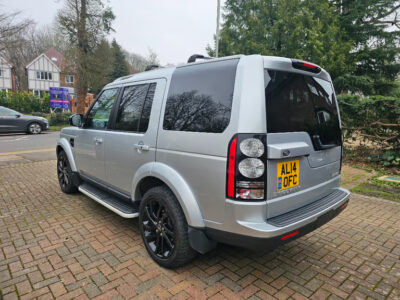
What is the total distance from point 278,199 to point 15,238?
10.4 feet

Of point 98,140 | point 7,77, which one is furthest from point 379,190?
point 7,77

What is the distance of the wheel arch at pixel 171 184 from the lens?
2236 millimetres

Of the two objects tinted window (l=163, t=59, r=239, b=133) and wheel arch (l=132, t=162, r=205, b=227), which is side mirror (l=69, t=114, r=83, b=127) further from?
tinted window (l=163, t=59, r=239, b=133)

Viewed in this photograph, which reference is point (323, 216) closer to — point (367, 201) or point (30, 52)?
point (367, 201)

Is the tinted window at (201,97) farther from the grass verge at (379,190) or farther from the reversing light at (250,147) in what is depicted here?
the grass verge at (379,190)

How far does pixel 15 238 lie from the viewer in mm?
3203

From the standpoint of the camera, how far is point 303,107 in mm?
2375

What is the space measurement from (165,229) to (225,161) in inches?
40.4

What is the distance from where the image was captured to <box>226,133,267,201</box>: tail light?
6.36 ft

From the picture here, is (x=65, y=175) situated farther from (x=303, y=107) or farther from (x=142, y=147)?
(x=303, y=107)

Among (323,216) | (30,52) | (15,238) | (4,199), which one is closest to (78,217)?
(15,238)

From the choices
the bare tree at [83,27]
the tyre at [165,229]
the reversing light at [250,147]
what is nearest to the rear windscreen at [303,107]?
the reversing light at [250,147]

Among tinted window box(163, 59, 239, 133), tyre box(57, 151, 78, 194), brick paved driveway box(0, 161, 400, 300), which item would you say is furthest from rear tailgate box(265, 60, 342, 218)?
tyre box(57, 151, 78, 194)

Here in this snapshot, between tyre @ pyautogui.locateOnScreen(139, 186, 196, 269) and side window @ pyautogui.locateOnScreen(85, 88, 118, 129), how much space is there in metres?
1.47
